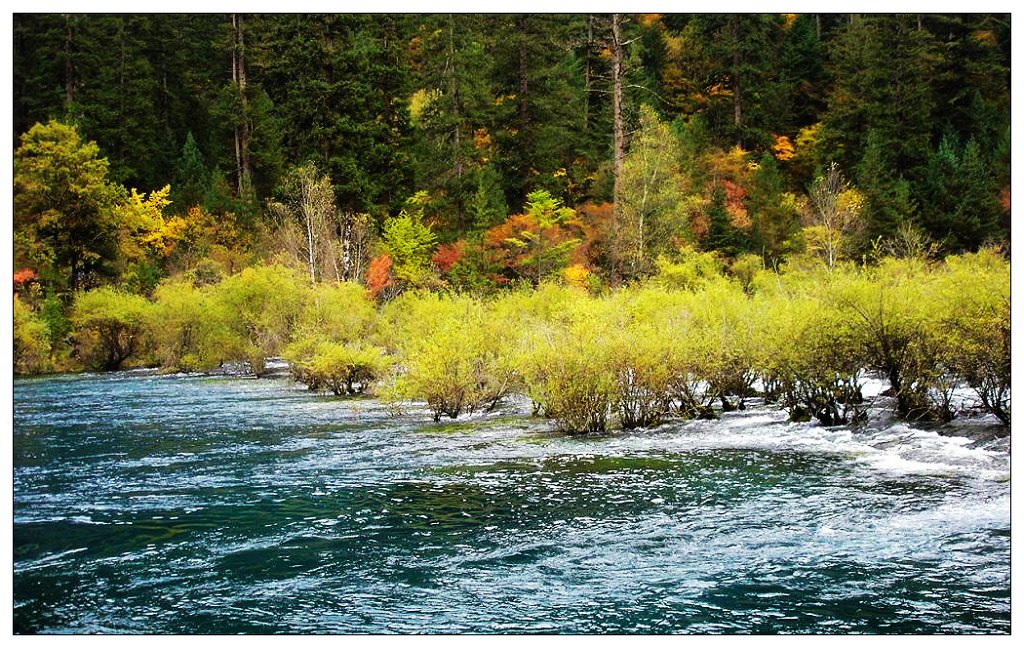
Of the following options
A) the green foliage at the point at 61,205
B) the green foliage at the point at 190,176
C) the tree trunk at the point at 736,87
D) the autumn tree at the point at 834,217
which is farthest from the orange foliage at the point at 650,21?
the green foliage at the point at 61,205

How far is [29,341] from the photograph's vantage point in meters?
10.5

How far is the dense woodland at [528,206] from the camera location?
485 inches

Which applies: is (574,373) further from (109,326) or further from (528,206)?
(528,206)

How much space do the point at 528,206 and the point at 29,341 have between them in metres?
27.0

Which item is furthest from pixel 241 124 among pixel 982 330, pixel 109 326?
pixel 982 330

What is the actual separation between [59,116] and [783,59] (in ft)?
113

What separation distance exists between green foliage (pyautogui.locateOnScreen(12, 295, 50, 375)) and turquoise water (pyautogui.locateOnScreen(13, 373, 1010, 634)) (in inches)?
41.6

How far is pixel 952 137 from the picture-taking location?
31.2 meters

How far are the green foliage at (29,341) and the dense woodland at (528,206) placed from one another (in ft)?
0.30

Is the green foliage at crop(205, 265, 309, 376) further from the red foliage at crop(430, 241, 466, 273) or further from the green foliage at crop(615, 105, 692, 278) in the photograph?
the green foliage at crop(615, 105, 692, 278)

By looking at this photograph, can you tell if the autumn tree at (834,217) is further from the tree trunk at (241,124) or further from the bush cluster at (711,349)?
the tree trunk at (241,124)
